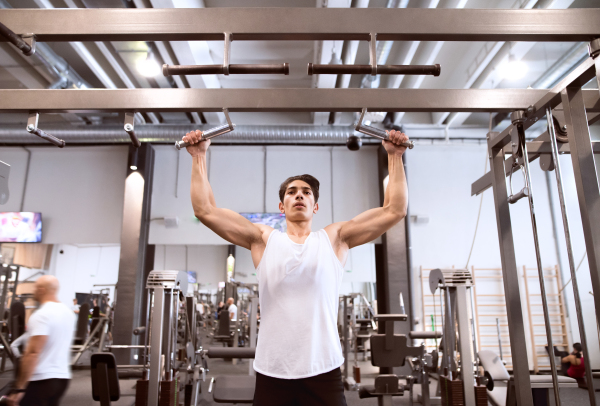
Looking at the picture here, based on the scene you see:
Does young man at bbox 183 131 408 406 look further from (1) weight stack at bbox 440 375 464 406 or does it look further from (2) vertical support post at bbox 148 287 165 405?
(1) weight stack at bbox 440 375 464 406

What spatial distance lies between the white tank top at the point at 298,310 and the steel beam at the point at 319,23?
739 millimetres

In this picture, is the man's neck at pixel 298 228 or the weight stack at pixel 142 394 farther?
the weight stack at pixel 142 394

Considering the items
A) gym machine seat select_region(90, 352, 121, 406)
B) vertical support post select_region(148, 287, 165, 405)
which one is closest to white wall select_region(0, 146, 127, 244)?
vertical support post select_region(148, 287, 165, 405)

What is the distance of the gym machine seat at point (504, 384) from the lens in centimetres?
316

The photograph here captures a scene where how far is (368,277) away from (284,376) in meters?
8.89

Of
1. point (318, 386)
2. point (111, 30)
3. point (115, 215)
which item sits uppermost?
point (115, 215)

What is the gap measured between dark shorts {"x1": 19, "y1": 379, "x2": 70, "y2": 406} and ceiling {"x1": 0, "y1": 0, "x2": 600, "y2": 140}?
379cm

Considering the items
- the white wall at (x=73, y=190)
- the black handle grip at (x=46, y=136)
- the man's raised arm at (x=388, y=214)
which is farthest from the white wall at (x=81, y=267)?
the man's raised arm at (x=388, y=214)

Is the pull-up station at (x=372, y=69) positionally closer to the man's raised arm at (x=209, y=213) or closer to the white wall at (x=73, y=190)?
the man's raised arm at (x=209, y=213)

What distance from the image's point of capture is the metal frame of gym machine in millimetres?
1436

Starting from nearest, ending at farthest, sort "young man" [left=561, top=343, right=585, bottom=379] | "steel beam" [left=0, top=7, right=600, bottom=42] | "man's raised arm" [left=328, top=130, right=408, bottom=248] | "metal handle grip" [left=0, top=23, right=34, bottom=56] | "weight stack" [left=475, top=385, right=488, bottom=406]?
"metal handle grip" [left=0, top=23, right=34, bottom=56]
"steel beam" [left=0, top=7, right=600, bottom=42]
"man's raised arm" [left=328, top=130, right=408, bottom=248]
"weight stack" [left=475, top=385, right=488, bottom=406]
"young man" [left=561, top=343, right=585, bottom=379]

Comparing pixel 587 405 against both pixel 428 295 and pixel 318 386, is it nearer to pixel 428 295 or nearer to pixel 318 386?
pixel 428 295

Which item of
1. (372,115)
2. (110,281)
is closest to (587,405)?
(372,115)

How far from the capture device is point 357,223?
166 centimetres
